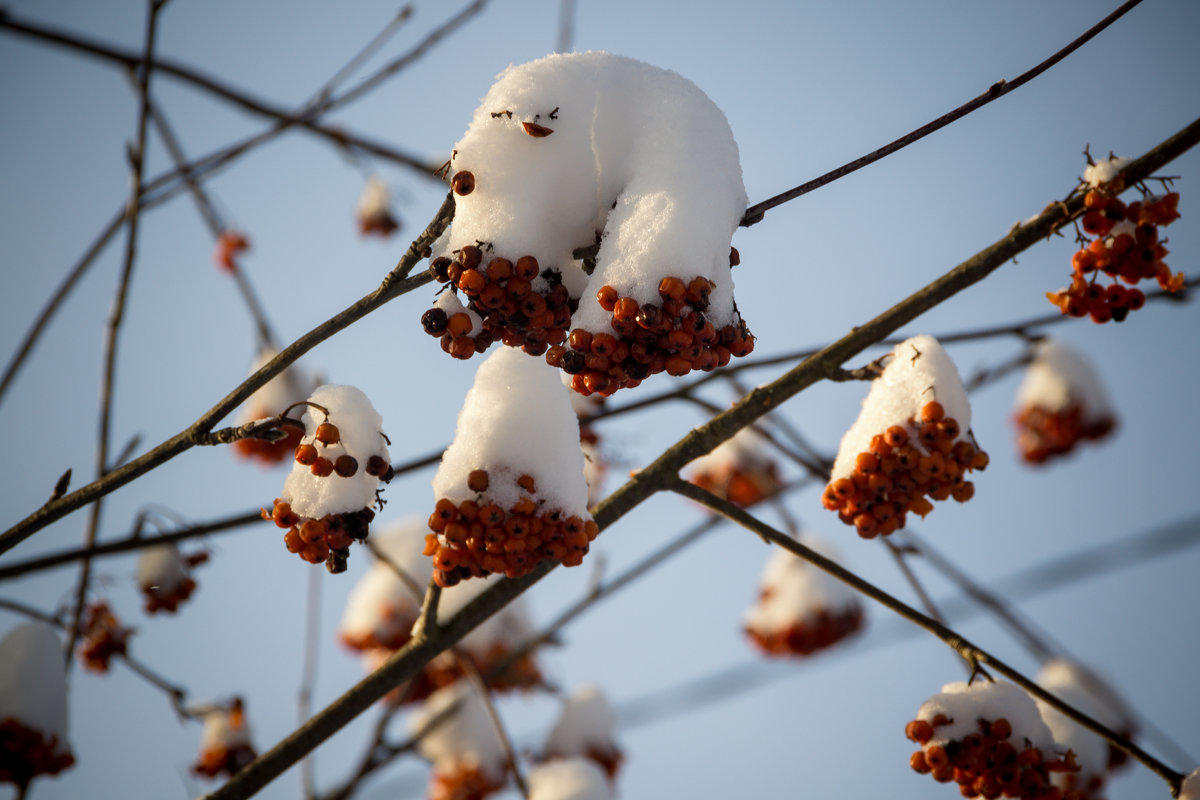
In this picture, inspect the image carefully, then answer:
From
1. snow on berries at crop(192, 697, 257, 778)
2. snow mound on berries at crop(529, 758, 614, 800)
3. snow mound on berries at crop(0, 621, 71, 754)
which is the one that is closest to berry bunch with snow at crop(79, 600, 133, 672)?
snow on berries at crop(192, 697, 257, 778)

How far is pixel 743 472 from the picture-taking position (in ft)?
18.3

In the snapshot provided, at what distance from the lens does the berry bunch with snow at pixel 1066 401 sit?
4.66 m

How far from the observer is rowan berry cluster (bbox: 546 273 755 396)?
4.25 feet

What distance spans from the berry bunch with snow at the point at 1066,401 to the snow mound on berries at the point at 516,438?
3819 mm

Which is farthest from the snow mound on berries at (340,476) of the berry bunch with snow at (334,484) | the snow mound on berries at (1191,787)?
the snow mound on berries at (1191,787)

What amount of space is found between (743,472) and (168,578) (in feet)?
11.8

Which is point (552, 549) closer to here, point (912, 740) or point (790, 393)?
point (790, 393)

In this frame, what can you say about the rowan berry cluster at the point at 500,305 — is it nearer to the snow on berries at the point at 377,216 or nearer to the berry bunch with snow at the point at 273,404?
the berry bunch with snow at the point at 273,404

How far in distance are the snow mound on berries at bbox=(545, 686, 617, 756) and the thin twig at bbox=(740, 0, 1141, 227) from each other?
3.48m

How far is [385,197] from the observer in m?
6.73

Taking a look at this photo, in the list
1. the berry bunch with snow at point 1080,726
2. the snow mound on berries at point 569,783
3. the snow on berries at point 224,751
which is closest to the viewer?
the berry bunch with snow at point 1080,726

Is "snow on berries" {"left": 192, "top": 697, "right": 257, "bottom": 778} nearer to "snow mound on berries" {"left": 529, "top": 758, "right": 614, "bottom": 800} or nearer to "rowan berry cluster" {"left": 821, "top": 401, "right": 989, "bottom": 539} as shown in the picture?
"snow mound on berries" {"left": 529, "top": 758, "right": 614, "bottom": 800}

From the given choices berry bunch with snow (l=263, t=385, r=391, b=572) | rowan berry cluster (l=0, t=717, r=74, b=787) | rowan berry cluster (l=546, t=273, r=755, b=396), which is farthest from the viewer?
rowan berry cluster (l=0, t=717, r=74, b=787)

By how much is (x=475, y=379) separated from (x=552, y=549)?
0.45 metres
